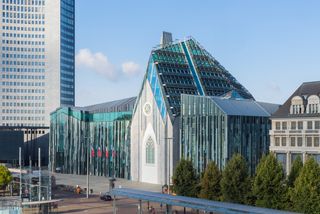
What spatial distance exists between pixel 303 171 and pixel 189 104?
53.2 m

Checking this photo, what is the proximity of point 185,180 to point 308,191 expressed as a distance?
2677 centimetres

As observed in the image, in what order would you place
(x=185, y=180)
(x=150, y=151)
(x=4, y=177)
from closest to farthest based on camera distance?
(x=185, y=180), (x=4, y=177), (x=150, y=151)

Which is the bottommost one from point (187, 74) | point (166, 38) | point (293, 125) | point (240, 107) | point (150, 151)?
point (150, 151)

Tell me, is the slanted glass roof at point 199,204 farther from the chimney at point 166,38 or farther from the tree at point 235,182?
the chimney at point 166,38

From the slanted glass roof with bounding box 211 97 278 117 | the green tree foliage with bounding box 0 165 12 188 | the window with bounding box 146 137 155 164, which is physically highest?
the slanted glass roof with bounding box 211 97 278 117

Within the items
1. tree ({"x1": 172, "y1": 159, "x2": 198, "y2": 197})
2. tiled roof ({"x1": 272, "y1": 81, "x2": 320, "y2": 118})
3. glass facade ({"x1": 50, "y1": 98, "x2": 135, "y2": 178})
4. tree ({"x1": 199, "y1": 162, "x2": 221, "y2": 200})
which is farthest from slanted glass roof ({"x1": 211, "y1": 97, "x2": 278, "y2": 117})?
glass facade ({"x1": 50, "y1": 98, "x2": 135, "y2": 178})

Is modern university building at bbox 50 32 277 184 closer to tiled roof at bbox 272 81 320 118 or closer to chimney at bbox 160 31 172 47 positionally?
chimney at bbox 160 31 172 47

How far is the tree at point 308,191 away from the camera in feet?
207

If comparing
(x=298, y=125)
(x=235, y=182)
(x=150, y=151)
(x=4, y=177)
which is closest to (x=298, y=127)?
(x=298, y=125)

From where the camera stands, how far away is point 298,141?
302ft

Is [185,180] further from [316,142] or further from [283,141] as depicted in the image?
[316,142]

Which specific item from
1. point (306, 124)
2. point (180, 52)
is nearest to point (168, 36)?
point (180, 52)

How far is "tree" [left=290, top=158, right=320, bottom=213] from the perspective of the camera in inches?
2483

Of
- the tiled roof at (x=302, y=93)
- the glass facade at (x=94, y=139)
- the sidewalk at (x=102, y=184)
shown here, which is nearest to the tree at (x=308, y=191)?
the tiled roof at (x=302, y=93)
